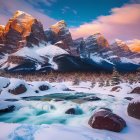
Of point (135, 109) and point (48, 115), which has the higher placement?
point (135, 109)

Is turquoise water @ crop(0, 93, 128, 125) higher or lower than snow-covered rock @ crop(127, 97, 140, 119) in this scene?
lower

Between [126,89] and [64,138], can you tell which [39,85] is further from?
[64,138]

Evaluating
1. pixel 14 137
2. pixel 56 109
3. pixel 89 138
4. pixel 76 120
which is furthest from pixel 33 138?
pixel 56 109

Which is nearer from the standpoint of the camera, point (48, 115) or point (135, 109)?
point (135, 109)

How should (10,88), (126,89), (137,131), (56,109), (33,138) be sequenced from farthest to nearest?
(126,89), (10,88), (56,109), (137,131), (33,138)

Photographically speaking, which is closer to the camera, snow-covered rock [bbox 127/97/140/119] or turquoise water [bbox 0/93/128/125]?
snow-covered rock [bbox 127/97/140/119]

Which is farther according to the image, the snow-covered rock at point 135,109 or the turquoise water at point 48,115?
the turquoise water at point 48,115

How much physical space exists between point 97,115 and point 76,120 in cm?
420

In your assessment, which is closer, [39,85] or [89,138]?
[89,138]

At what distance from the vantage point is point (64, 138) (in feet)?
52.7

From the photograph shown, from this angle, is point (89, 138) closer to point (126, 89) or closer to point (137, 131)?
point (137, 131)

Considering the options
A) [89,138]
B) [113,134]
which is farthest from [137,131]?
[89,138]

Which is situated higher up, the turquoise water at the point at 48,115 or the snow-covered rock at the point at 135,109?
the snow-covered rock at the point at 135,109

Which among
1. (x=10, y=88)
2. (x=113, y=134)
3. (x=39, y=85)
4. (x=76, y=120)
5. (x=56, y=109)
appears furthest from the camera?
(x=39, y=85)
